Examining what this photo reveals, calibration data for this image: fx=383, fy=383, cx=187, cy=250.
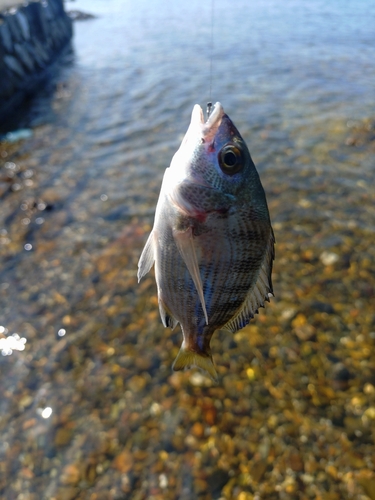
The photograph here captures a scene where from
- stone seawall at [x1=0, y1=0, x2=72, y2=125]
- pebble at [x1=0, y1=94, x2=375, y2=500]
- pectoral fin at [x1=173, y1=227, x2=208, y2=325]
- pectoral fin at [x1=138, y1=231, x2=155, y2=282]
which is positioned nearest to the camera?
pectoral fin at [x1=173, y1=227, x2=208, y2=325]

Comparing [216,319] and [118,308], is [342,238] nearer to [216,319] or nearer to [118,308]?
[118,308]

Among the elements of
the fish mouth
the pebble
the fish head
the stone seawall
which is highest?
the fish mouth

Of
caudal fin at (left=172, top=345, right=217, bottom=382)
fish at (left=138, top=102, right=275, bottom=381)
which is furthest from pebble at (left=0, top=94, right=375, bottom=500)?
fish at (left=138, top=102, right=275, bottom=381)

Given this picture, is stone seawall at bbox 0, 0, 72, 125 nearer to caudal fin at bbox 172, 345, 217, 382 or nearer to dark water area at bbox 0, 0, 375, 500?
dark water area at bbox 0, 0, 375, 500

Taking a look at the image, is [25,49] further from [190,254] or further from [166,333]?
[190,254]

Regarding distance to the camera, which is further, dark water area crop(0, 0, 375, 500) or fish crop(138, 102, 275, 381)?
dark water area crop(0, 0, 375, 500)

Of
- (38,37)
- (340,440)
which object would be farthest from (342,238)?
(38,37)

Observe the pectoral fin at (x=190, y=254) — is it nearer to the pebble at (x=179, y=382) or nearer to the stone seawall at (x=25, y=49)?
the pebble at (x=179, y=382)
